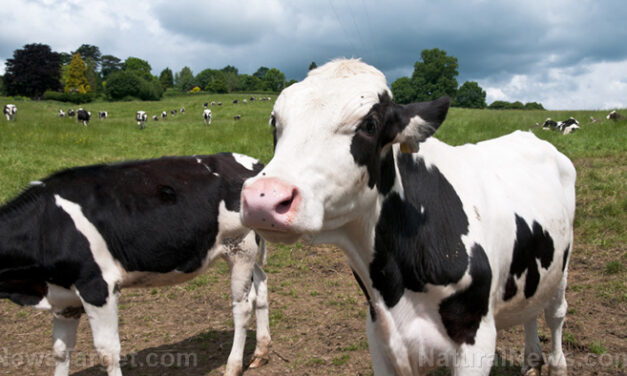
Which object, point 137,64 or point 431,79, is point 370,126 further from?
point 137,64

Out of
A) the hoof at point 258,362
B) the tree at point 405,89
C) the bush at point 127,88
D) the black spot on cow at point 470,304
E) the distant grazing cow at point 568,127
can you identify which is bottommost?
the hoof at point 258,362

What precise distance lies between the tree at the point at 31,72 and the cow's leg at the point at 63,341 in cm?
7904

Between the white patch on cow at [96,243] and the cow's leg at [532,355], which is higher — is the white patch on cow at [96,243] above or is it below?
above

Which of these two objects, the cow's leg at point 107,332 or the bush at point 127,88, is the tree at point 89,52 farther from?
the cow's leg at point 107,332

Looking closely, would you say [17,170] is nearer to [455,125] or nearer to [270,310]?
[270,310]

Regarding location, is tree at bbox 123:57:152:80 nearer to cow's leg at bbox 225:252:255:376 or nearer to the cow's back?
cow's leg at bbox 225:252:255:376

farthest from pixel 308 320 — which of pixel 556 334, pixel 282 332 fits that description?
pixel 556 334

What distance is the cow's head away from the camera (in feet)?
5.92

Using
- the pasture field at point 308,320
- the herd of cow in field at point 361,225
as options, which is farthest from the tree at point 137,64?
the herd of cow in field at point 361,225

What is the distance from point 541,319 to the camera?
542 cm

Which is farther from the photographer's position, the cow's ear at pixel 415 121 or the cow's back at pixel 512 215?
the cow's back at pixel 512 215

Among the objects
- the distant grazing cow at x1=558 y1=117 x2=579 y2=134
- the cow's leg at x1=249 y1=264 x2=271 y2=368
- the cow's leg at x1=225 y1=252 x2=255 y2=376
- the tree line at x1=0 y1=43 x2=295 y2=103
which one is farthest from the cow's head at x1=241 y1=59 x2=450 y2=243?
the tree line at x1=0 y1=43 x2=295 y2=103

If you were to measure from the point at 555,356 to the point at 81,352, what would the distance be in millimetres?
4986

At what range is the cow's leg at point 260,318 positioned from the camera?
5082 mm
